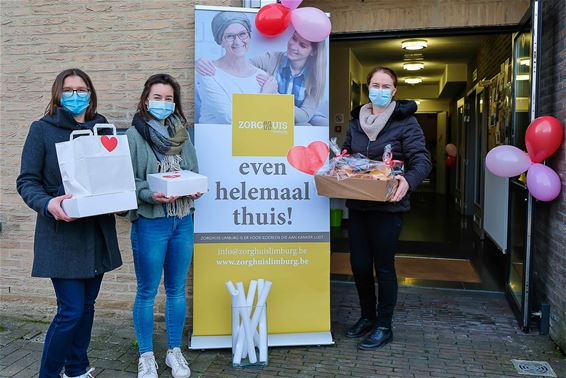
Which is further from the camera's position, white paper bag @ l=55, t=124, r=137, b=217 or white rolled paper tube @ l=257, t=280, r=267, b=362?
white rolled paper tube @ l=257, t=280, r=267, b=362

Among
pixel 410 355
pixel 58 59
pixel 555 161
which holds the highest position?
pixel 58 59

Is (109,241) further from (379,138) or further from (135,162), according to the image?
(379,138)

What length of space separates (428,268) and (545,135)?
8.61 feet

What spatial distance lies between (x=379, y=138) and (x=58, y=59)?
101 inches

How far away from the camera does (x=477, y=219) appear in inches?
334

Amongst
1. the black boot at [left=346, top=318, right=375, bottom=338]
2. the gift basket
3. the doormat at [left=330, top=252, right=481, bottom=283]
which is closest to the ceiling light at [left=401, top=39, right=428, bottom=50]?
the doormat at [left=330, top=252, right=481, bottom=283]

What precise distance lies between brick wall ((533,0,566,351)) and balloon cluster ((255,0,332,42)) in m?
1.74

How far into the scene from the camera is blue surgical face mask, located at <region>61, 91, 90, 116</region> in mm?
2863

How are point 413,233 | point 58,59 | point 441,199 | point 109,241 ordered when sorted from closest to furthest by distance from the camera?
point 109,241 < point 58,59 < point 413,233 < point 441,199

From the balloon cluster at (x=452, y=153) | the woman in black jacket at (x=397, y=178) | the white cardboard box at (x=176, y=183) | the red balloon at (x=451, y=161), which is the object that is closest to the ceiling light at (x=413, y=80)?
the balloon cluster at (x=452, y=153)

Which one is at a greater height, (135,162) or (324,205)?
(135,162)

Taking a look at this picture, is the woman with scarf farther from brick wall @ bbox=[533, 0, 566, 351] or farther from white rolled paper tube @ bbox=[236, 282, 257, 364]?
brick wall @ bbox=[533, 0, 566, 351]

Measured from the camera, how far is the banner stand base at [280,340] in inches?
146

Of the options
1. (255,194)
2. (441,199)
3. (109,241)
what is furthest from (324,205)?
(441,199)
